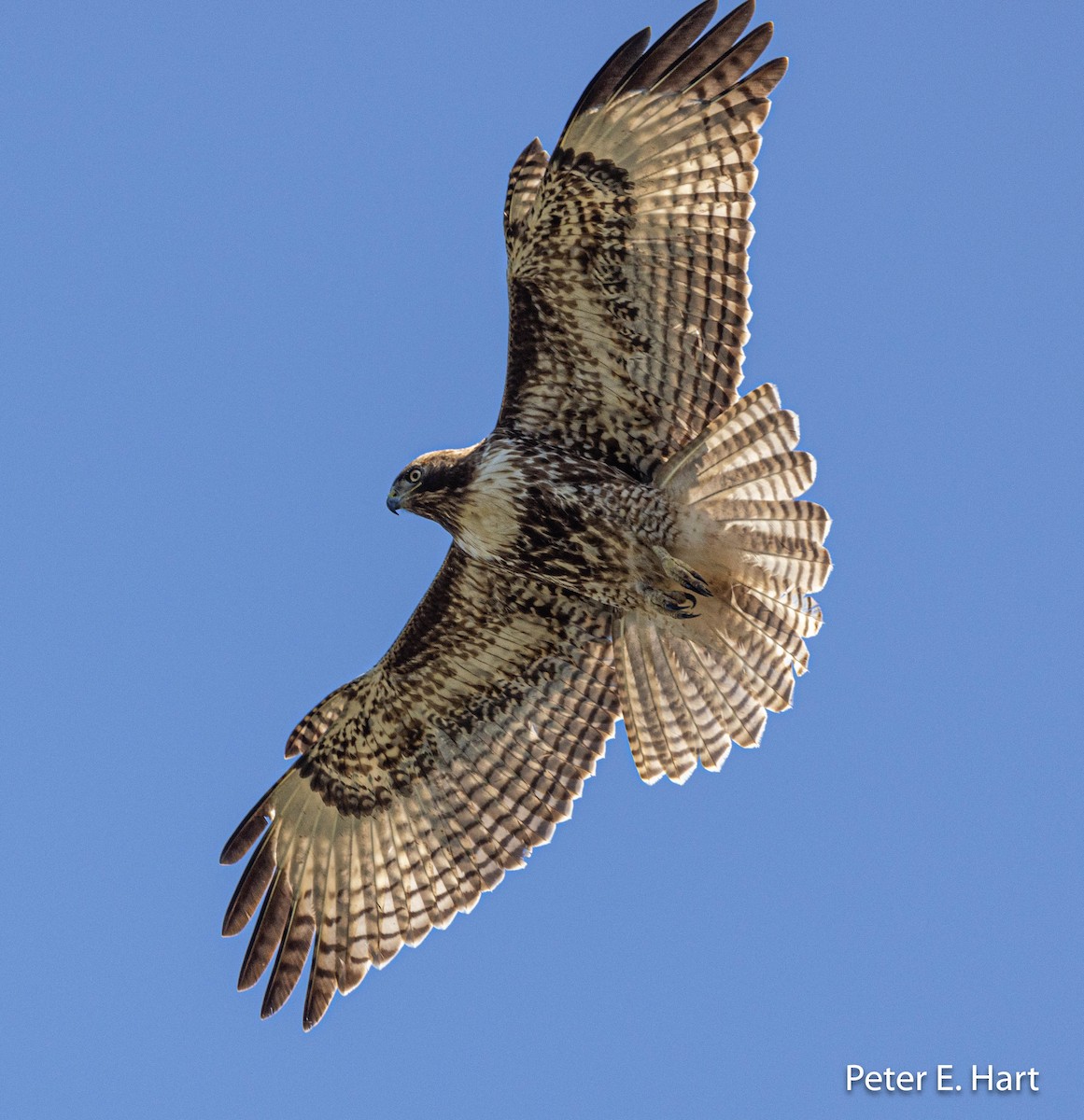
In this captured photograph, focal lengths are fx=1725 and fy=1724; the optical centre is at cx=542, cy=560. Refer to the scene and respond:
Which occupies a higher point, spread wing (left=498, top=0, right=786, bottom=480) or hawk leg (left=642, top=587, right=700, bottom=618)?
spread wing (left=498, top=0, right=786, bottom=480)

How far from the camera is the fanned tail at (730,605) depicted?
9211 mm

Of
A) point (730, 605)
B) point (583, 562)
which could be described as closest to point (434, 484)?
point (583, 562)

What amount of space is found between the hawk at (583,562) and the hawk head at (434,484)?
0.06ft

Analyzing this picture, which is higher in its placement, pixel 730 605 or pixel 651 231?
pixel 651 231

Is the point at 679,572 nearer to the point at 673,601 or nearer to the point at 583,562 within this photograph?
Result: the point at 673,601

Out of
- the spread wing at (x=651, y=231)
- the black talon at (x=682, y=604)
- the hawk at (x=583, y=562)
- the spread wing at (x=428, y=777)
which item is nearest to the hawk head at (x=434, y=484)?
the hawk at (x=583, y=562)

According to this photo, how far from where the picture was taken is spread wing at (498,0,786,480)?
30.0 feet

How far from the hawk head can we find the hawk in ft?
0.06

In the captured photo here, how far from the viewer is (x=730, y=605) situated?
973cm

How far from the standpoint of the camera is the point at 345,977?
10188mm

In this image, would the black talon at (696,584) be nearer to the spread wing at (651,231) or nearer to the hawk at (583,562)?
the hawk at (583,562)

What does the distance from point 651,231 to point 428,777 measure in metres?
3.64

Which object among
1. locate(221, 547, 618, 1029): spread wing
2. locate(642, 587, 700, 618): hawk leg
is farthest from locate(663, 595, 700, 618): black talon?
locate(221, 547, 618, 1029): spread wing

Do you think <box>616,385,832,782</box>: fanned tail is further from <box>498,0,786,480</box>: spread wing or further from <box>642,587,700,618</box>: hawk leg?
<box>498,0,786,480</box>: spread wing
